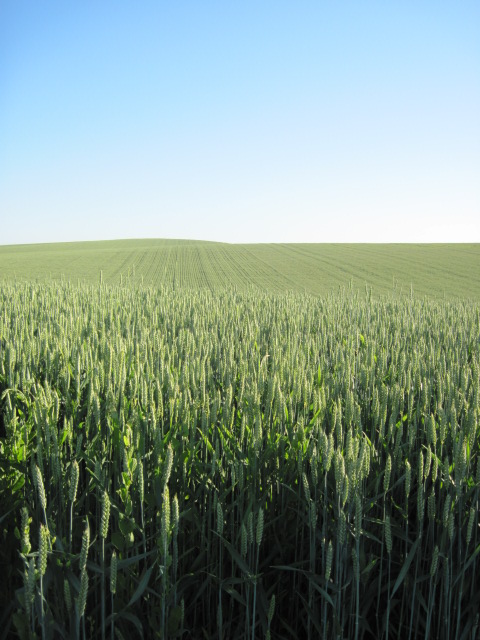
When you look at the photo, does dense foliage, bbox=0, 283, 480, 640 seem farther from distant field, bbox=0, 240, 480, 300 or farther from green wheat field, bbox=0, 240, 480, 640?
distant field, bbox=0, 240, 480, 300

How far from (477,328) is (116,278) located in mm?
15635

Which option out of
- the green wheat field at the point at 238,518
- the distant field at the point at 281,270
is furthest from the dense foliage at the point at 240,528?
the distant field at the point at 281,270

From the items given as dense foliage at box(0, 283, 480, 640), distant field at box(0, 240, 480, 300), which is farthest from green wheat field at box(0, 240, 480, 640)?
distant field at box(0, 240, 480, 300)

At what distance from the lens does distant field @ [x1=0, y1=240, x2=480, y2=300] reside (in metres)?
17.3

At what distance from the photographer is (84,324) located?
5.42 metres

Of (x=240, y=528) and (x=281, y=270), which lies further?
(x=281, y=270)

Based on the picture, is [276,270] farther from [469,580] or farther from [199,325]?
[469,580]

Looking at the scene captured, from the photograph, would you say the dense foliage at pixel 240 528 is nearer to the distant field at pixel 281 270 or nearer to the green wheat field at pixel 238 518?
the green wheat field at pixel 238 518

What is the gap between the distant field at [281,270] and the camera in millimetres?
17312

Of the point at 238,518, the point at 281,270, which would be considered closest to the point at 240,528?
the point at 238,518

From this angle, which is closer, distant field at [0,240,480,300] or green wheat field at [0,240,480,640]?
green wheat field at [0,240,480,640]

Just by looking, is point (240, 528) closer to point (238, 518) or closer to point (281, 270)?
point (238, 518)

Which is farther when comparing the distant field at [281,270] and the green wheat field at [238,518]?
the distant field at [281,270]

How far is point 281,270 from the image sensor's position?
22.3 m
